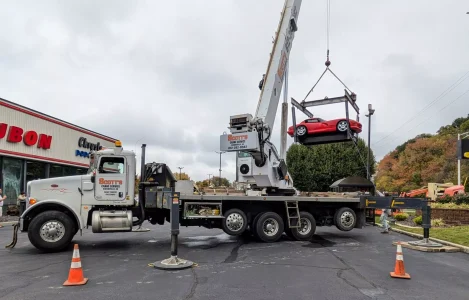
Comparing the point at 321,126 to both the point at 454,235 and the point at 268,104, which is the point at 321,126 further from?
the point at 454,235

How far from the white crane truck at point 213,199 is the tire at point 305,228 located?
0.10 feet

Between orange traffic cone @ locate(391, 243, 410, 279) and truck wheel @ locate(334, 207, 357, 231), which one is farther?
truck wheel @ locate(334, 207, 357, 231)

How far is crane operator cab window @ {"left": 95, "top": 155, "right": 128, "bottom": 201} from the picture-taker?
1042 centimetres

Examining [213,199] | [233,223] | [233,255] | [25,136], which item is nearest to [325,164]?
[25,136]

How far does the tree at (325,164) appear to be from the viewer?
39.6 m

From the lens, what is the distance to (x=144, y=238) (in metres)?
12.5

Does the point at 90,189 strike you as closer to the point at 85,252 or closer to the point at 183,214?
the point at 85,252

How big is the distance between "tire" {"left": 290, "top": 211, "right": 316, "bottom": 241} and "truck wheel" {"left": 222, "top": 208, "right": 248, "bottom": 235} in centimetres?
179

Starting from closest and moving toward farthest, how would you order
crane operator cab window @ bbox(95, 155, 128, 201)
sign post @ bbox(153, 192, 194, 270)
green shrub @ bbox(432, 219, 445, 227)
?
sign post @ bbox(153, 192, 194, 270), crane operator cab window @ bbox(95, 155, 128, 201), green shrub @ bbox(432, 219, 445, 227)

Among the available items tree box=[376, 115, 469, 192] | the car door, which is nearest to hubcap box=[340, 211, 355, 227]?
the car door

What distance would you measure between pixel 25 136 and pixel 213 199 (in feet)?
53.5

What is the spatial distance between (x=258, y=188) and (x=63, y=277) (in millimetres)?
6852

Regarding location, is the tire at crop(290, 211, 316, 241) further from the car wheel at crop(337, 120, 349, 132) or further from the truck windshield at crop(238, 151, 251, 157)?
the car wheel at crop(337, 120, 349, 132)

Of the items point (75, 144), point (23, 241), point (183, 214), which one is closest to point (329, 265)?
point (183, 214)
